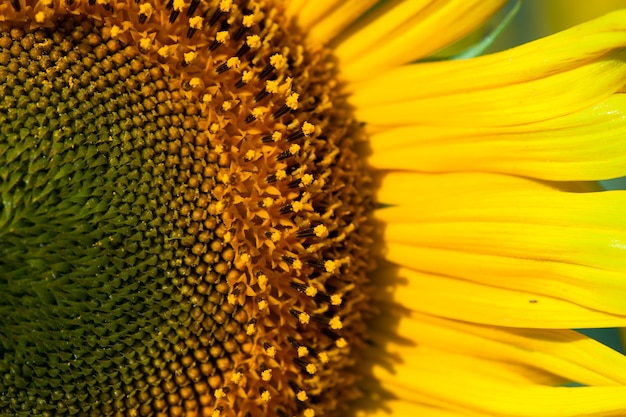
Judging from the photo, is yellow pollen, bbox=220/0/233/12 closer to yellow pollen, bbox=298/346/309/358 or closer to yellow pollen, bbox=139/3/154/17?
yellow pollen, bbox=139/3/154/17

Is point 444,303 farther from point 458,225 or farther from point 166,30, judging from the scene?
point 166,30

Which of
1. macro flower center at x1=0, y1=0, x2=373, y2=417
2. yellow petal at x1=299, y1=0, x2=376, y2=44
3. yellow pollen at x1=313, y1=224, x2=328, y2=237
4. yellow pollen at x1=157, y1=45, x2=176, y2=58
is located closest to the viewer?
macro flower center at x1=0, y1=0, x2=373, y2=417

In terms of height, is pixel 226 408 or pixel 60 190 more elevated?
pixel 60 190

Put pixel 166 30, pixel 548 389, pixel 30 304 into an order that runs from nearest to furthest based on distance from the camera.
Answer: pixel 30 304, pixel 166 30, pixel 548 389

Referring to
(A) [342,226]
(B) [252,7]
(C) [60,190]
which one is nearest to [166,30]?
(B) [252,7]

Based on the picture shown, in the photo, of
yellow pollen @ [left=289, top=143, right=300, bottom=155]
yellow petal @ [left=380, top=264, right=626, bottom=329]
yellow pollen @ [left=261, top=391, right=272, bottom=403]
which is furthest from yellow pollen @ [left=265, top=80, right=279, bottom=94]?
yellow pollen @ [left=261, top=391, right=272, bottom=403]

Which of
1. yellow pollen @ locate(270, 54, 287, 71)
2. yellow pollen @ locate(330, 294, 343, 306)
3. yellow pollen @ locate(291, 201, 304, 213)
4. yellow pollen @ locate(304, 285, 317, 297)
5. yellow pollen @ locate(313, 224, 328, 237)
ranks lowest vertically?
yellow pollen @ locate(330, 294, 343, 306)

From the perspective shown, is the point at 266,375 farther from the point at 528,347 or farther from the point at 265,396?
the point at 528,347
